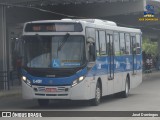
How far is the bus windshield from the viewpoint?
19880 millimetres

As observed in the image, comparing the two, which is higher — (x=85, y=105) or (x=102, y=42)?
(x=102, y=42)

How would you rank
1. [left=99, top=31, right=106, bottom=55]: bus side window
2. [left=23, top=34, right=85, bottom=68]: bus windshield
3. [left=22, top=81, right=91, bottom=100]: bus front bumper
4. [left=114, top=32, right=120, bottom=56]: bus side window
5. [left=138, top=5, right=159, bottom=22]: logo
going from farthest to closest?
1. [left=138, top=5, right=159, bottom=22]: logo
2. [left=114, top=32, right=120, bottom=56]: bus side window
3. [left=99, top=31, right=106, bottom=55]: bus side window
4. [left=23, top=34, right=85, bottom=68]: bus windshield
5. [left=22, top=81, right=91, bottom=100]: bus front bumper

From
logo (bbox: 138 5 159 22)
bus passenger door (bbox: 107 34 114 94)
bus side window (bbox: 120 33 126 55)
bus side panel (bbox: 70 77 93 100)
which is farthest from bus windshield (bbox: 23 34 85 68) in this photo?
A: logo (bbox: 138 5 159 22)

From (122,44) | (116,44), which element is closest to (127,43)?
(122,44)

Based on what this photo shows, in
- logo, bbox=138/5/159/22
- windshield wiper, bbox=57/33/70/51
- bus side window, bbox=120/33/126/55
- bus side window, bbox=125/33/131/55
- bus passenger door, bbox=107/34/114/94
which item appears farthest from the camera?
logo, bbox=138/5/159/22

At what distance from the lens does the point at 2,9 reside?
98.5 feet

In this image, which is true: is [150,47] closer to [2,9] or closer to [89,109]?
[2,9]

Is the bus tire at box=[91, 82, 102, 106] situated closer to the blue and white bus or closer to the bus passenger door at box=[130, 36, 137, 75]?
the blue and white bus

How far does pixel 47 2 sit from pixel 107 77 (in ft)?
43.8

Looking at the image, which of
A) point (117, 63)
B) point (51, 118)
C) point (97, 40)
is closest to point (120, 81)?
point (117, 63)

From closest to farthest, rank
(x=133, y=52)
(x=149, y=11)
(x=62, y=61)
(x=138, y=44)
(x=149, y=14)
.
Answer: (x=62, y=61) → (x=133, y=52) → (x=138, y=44) → (x=149, y=11) → (x=149, y=14)

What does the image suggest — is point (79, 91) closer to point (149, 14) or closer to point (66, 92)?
point (66, 92)

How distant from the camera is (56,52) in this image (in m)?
20.0

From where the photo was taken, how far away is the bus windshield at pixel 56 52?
65.2ft
